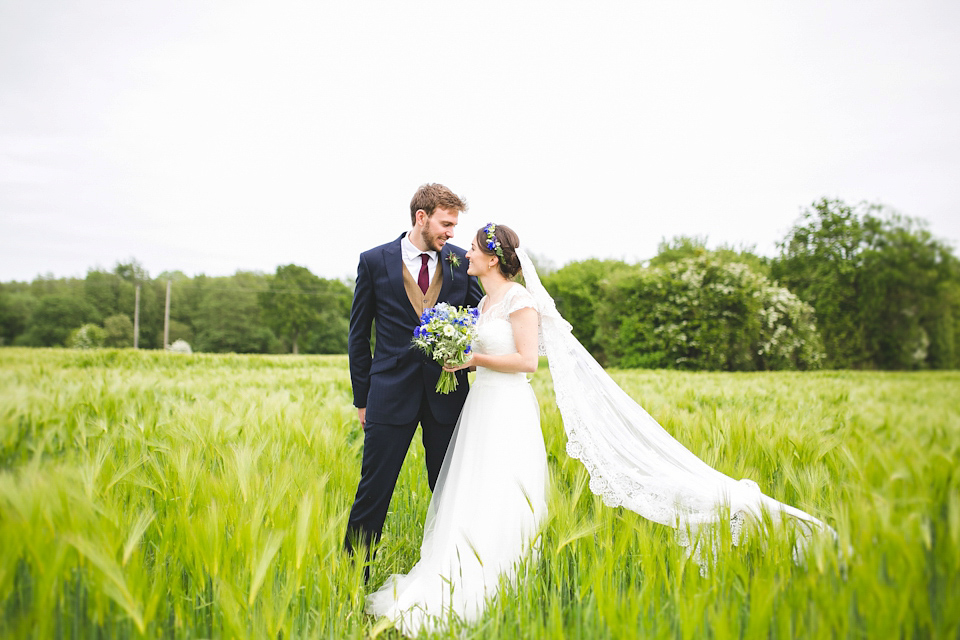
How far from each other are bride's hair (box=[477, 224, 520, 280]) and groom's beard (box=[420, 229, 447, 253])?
9.0 inches

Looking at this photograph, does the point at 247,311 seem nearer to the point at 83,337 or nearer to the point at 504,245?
the point at 83,337

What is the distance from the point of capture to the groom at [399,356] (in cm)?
267

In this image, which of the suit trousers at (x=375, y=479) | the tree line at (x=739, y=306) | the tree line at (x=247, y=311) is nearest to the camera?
the suit trousers at (x=375, y=479)

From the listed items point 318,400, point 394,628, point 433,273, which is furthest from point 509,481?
point 318,400

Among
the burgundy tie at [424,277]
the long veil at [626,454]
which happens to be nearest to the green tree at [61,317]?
the burgundy tie at [424,277]

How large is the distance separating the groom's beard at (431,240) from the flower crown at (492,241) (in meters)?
0.25

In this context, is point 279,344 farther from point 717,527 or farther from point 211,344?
point 717,527

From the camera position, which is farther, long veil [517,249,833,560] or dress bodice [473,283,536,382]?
dress bodice [473,283,536,382]

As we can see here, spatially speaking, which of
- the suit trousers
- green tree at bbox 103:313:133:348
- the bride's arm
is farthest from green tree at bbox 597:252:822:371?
green tree at bbox 103:313:133:348

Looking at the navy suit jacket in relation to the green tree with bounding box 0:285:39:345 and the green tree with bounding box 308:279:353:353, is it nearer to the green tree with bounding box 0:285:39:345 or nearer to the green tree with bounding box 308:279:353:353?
the green tree with bounding box 0:285:39:345

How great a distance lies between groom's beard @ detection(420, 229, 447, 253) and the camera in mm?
2773

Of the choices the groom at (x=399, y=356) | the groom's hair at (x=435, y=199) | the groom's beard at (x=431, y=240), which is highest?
the groom's hair at (x=435, y=199)

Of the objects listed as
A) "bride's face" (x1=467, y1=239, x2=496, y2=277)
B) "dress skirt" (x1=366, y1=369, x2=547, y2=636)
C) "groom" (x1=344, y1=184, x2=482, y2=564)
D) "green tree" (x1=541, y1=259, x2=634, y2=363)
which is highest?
"green tree" (x1=541, y1=259, x2=634, y2=363)

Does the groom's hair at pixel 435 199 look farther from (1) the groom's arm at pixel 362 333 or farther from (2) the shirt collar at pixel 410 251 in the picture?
(1) the groom's arm at pixel 362 333
